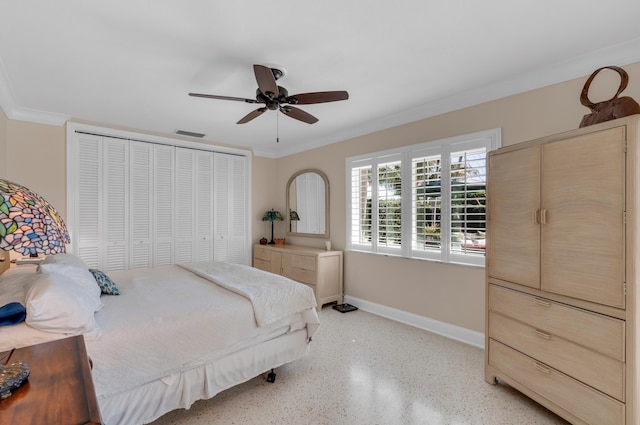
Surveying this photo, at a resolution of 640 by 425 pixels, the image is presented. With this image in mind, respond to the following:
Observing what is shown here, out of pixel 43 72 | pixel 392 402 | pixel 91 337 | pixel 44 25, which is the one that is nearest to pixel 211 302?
pixel 91 337

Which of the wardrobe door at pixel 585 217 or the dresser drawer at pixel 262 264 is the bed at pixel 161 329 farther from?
the dresser drawer at pixel 262 264

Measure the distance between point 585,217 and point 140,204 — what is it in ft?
15.8

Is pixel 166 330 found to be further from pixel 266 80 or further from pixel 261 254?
pixel 261 254

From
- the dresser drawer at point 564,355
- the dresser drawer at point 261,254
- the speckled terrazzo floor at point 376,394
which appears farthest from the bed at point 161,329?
the dresser drawer at point 261,254

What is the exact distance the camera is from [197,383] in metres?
1.93

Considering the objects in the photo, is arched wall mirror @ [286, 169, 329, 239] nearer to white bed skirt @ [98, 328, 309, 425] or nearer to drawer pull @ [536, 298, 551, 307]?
white bed skirt @ [98, 328, 309, 425]

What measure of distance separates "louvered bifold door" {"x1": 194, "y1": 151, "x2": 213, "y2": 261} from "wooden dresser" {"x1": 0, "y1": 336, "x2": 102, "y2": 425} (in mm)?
3622

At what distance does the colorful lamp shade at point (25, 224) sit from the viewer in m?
0.85

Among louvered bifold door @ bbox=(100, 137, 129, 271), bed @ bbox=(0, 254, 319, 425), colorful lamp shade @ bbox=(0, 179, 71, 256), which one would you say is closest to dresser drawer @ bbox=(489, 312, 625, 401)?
bed @ bbox=(0, 254, 319, 425)

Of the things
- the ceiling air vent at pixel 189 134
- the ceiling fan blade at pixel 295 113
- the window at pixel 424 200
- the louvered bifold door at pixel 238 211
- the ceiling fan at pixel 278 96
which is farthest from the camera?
the louvered bifold door at pixel 238 211

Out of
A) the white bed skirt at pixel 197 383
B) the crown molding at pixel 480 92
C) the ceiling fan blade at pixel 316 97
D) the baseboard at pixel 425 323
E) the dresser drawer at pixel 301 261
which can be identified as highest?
the crown molding at pixel 480 92

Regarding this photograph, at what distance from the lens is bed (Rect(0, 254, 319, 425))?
5.16ft

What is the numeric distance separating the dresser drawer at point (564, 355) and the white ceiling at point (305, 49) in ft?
6.49

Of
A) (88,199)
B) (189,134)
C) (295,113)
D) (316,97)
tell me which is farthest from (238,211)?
(316,97)
